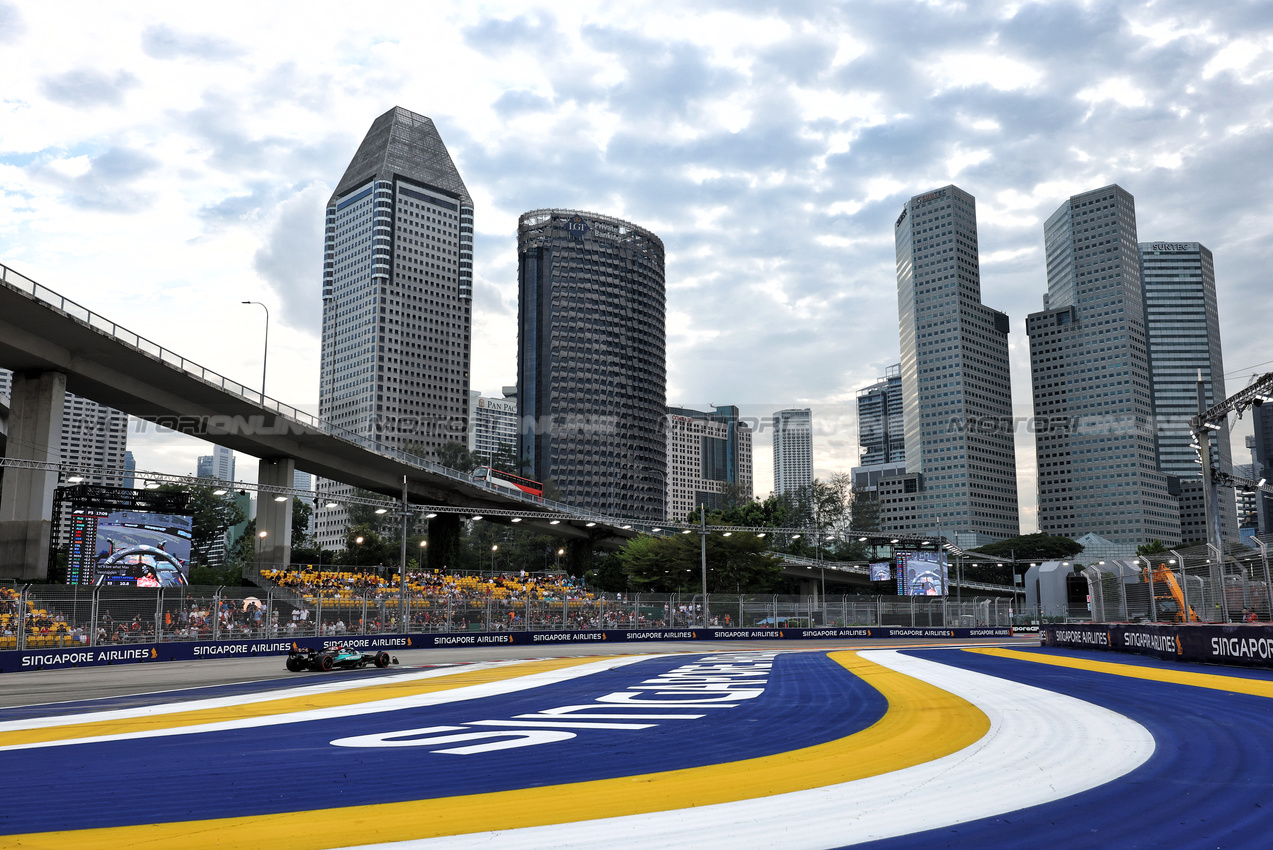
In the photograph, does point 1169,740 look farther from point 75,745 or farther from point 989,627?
point 989,627

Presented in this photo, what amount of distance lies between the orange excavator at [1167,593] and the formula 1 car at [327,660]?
2161 cm

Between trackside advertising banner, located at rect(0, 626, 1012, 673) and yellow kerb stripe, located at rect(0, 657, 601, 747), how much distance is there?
1416 cm

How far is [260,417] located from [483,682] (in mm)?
43698

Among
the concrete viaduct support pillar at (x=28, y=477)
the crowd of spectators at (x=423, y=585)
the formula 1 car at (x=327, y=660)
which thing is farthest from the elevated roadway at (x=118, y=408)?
the formula 1 car at (x=327, y=660)

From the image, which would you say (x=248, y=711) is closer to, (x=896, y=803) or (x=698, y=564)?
(x=896, y=803)

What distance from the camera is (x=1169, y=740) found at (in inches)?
301

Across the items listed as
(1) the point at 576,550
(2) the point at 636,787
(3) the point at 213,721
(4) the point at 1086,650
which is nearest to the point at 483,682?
→ (3) the point at 213,721

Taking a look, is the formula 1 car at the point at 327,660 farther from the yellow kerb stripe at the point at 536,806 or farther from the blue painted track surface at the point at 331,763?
the yellow kerb stripe at the point at 536,806

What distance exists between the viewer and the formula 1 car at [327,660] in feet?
75.0

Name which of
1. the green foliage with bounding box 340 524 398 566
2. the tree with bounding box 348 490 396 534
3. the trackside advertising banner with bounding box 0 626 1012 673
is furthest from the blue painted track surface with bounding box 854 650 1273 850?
the tree with bounding box 348 490 396 534

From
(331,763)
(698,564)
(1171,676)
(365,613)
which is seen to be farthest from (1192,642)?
(698,564)

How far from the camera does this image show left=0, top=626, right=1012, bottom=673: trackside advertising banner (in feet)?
90.5

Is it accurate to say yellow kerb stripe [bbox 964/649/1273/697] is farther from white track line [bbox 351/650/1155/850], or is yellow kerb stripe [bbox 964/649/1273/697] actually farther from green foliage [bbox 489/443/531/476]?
green foliage [bbox 489/443/531/476]

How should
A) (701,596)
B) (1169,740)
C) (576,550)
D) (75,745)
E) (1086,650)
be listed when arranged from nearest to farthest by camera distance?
(1169,740) → (75,745) → (1086,650) → (701,596) → (576,550)
